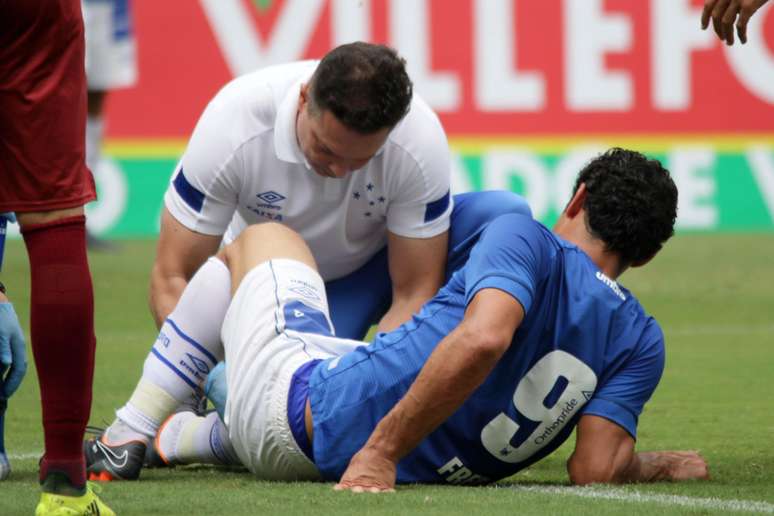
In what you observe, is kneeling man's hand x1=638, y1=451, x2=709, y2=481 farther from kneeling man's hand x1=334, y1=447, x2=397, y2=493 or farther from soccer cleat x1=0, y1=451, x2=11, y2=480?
soccer cleat x1=0, y1=451, x2=11, y2=480

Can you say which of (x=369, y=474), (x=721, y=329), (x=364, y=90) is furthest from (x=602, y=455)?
(x=721, y=329)

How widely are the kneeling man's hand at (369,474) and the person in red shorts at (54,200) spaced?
0.54 metres

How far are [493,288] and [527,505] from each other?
45 centimetres

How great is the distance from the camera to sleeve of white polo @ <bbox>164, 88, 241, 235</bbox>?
15.1 ft

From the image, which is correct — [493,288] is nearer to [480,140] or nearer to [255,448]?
[255,448]

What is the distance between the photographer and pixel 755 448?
437 centimetres

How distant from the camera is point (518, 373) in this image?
3480mm

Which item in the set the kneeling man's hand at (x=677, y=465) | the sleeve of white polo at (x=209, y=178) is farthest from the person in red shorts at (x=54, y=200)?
the sleeve of white polo at (x=209, y=178)

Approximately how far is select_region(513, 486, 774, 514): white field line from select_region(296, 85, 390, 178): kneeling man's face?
978 millimetres

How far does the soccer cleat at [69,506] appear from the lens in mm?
3026

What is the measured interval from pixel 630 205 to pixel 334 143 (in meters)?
0.79

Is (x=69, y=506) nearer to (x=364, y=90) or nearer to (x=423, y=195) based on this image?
(x=364, y=90)

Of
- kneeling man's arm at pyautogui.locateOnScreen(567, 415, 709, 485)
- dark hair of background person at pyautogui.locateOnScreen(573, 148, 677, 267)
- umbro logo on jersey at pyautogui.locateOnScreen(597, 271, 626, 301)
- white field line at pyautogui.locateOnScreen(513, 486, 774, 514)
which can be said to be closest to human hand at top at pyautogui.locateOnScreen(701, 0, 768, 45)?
dark hair of background person at pyautogui.locateOnScreen(573, 148, 677, 267)

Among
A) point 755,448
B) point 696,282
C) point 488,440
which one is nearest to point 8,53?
point 488,440
